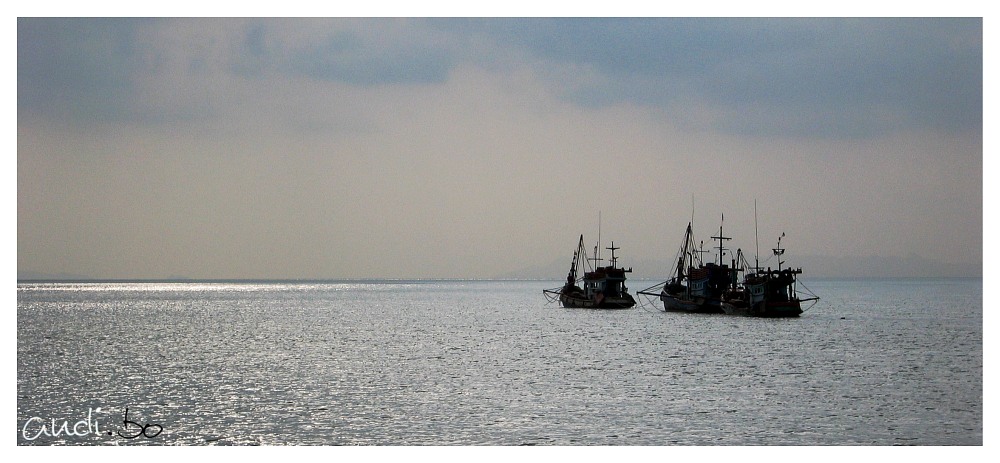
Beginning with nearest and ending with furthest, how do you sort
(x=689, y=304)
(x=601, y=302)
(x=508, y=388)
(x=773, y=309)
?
(x=508, y=388) → (x=773, y=309) → (x=689, y=304) → (x=601, y=302)

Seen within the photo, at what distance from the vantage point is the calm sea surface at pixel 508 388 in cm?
3709

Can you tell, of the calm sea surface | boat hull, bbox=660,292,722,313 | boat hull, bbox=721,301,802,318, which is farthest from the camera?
boat hull, bbox=660,292,722,313

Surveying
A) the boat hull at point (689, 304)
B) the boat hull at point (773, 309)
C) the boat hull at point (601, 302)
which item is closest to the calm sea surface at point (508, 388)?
the boat hull at point (773, 309)

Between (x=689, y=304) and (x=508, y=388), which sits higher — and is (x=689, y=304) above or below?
below

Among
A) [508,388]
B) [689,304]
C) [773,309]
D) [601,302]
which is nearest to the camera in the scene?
[508,388]

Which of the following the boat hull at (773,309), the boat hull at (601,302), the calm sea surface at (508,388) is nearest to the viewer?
the calm sea surface at (508,388)

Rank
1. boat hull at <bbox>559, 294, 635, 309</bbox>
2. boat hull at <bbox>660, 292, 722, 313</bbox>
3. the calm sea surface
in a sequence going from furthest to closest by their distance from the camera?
boat hull at <bbox>559, 294, 635, 309</bbox> → boat hull at <bbox>660, 292, 722, 313</bbox> → the calm sea surface

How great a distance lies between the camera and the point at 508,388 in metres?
49.5

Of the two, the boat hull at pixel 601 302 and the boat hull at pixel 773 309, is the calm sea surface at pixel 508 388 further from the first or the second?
the boat hull at pixel 601 302

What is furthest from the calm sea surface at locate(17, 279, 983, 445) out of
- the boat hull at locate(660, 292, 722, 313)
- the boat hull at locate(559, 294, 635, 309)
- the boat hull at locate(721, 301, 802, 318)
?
the boat hull at locate(559, 294, 635, 309)

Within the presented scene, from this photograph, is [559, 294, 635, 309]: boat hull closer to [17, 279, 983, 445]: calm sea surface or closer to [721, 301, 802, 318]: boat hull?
[721, 301, 802, 318]: boat hull

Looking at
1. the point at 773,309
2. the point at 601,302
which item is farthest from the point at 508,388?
the point at 601,302

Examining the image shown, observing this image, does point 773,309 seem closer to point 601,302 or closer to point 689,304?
point 689,304

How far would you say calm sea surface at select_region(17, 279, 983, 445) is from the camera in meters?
37.1
